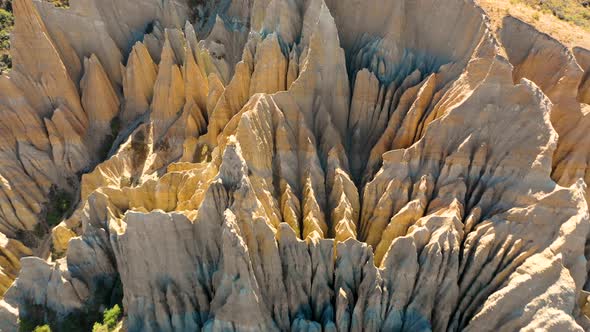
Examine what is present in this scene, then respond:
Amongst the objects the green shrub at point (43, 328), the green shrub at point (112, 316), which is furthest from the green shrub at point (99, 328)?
the green shrub at point (43, 328)

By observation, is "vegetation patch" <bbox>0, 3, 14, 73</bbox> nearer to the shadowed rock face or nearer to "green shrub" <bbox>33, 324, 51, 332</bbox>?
the shadowed rock face

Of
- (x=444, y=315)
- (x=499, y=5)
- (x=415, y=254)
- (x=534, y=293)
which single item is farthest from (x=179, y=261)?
(x=499, y=5)

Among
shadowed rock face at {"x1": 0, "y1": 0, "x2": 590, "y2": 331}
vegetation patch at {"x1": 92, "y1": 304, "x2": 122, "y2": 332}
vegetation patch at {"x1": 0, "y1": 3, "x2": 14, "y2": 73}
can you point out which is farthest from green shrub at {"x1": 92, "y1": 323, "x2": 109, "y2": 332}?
vegetation patch at {"x1": 0, "y1": 3, "x2": 14, "y2": 73}

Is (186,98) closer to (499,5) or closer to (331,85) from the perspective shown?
(331,85)

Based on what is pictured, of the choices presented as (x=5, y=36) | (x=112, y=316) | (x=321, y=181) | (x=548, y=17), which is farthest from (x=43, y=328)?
(x=5, y=36)

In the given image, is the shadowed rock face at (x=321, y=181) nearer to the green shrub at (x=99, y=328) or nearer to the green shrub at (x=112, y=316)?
the green shrub at (x=112, y=316)

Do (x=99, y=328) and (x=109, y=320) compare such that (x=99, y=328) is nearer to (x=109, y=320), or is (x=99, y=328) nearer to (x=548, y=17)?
(x=109, y=320)
